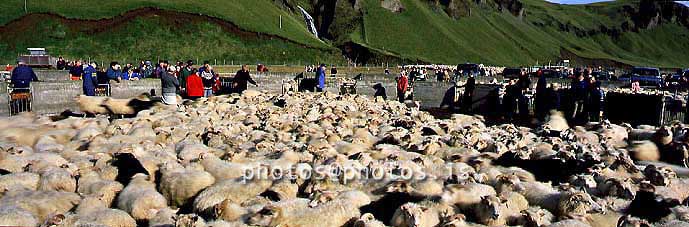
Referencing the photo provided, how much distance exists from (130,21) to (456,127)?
82.1m

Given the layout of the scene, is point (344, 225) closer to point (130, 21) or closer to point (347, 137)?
point (347, 137)

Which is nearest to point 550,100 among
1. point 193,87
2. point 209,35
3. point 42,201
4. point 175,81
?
point 193,87

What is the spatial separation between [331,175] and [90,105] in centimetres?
1223

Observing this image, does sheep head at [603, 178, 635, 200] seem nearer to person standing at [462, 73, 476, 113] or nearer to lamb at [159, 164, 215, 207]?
lamb at [159, 164, 215, 207]

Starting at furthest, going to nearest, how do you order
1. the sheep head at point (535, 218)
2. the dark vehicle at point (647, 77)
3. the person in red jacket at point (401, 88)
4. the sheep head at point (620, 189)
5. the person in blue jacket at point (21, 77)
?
the dark vehicle at point (647, 77)
the person in red jacket at point (401, 88)
the person in blue jacket at point (21, 77)
the sheep head at point (620, 189)
the sheep head at point (535, 218)

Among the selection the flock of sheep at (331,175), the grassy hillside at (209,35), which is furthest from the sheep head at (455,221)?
the grassy hillside at (209,35)

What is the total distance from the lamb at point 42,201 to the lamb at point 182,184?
1276mm

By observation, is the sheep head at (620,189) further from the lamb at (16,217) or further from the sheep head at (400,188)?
the lamb at (16,217)

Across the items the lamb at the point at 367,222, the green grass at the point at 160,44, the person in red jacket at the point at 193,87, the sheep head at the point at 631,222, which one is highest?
the green grass at the point at 160,44

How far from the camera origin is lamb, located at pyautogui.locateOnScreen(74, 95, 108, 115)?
18.5m

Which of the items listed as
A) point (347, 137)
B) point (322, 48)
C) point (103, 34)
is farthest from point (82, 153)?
point (322, 48)

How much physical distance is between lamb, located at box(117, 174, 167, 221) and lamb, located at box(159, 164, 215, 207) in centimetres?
24

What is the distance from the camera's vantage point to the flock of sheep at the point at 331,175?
25.3 ft

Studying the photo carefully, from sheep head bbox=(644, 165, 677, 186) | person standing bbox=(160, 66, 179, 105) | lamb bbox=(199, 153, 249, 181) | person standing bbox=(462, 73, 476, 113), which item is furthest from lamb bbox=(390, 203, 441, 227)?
person standing bbox=(462, 73, 476, 113)
